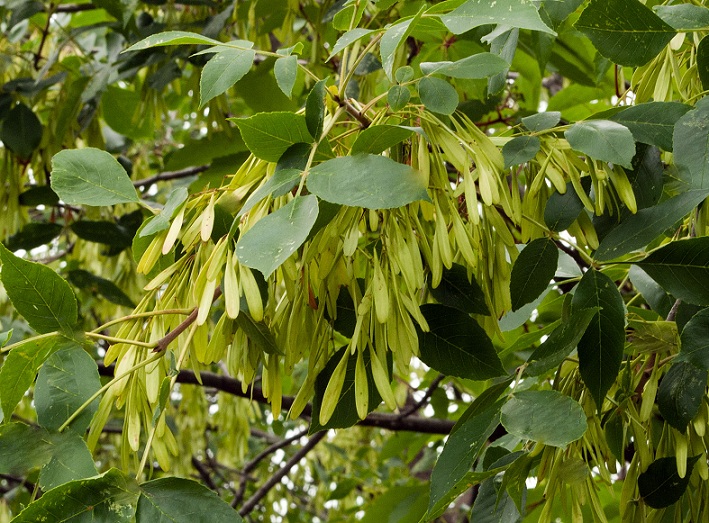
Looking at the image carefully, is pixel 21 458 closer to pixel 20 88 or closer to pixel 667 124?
pixel 667 124

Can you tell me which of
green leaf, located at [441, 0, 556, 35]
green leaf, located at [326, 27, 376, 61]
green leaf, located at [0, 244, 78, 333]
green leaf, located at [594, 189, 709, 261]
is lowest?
green leaf, located at [594, 189, 709, 261]

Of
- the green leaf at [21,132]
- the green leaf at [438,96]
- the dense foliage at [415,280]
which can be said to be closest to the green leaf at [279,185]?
the dense foliage at [415,280]

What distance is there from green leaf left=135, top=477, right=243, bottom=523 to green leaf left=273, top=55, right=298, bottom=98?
11.7 inches

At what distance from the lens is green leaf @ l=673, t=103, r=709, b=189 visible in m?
0.62

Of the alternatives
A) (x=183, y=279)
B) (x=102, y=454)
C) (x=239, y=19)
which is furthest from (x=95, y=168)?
(x=102, y=454)

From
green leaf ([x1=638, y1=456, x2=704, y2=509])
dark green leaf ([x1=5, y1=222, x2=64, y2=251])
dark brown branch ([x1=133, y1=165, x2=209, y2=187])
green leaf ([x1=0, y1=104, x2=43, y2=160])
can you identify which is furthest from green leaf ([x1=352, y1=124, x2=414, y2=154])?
dark brown branch ([x1=133, y1=165, x2=209, y2=187])

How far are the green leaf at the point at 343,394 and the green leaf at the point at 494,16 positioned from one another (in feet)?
0.88

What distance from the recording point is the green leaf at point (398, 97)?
620 millimetres

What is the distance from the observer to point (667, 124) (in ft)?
2.16

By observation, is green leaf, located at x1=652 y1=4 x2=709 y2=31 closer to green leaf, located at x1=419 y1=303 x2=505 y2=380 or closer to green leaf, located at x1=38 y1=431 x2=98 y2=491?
green leaf, located at x1=419 y1=303 x2=505 y2=380

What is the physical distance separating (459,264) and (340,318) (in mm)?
121

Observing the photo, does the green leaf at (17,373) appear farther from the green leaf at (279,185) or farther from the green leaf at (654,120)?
the green leaf at (654,120)

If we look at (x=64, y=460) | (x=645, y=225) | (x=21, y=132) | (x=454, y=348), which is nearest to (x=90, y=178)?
(x=64, y=460)

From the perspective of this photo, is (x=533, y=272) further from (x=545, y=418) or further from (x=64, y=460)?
(x=64, y=460)
